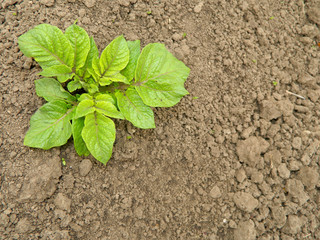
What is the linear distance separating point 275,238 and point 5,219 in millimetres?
1982

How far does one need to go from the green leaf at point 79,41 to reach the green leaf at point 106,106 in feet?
1.01

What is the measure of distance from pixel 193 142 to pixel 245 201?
60cm

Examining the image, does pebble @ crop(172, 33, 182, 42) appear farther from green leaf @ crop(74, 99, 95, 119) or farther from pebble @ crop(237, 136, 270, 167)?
pebble @ crop(237, 136, 270, 167)

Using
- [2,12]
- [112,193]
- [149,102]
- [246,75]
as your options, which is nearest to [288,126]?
[246,75]

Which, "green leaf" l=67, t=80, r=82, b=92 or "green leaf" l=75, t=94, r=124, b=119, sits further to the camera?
"green leaf" l=67, t=80, r=82, b=92

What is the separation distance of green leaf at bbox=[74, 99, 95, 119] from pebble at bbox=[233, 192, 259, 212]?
4.17 feet

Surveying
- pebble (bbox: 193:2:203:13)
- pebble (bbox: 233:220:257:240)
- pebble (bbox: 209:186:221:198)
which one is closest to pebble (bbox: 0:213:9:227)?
pebble (bbox: 209:186:221:198)

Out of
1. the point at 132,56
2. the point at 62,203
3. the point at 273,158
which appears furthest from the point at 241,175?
the point at 62,203

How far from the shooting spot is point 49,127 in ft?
6.78

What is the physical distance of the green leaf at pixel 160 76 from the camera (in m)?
2.10

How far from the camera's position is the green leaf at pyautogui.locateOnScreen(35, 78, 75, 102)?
6.84 feet

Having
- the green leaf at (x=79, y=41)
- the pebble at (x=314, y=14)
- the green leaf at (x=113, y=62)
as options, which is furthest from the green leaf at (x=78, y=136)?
the pebble at (x=314, y=14)

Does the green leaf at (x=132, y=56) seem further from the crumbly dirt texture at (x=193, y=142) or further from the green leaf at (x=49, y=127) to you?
the green leaf at (x=49, y=127)

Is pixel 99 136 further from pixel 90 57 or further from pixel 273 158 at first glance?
pixel 273 158
